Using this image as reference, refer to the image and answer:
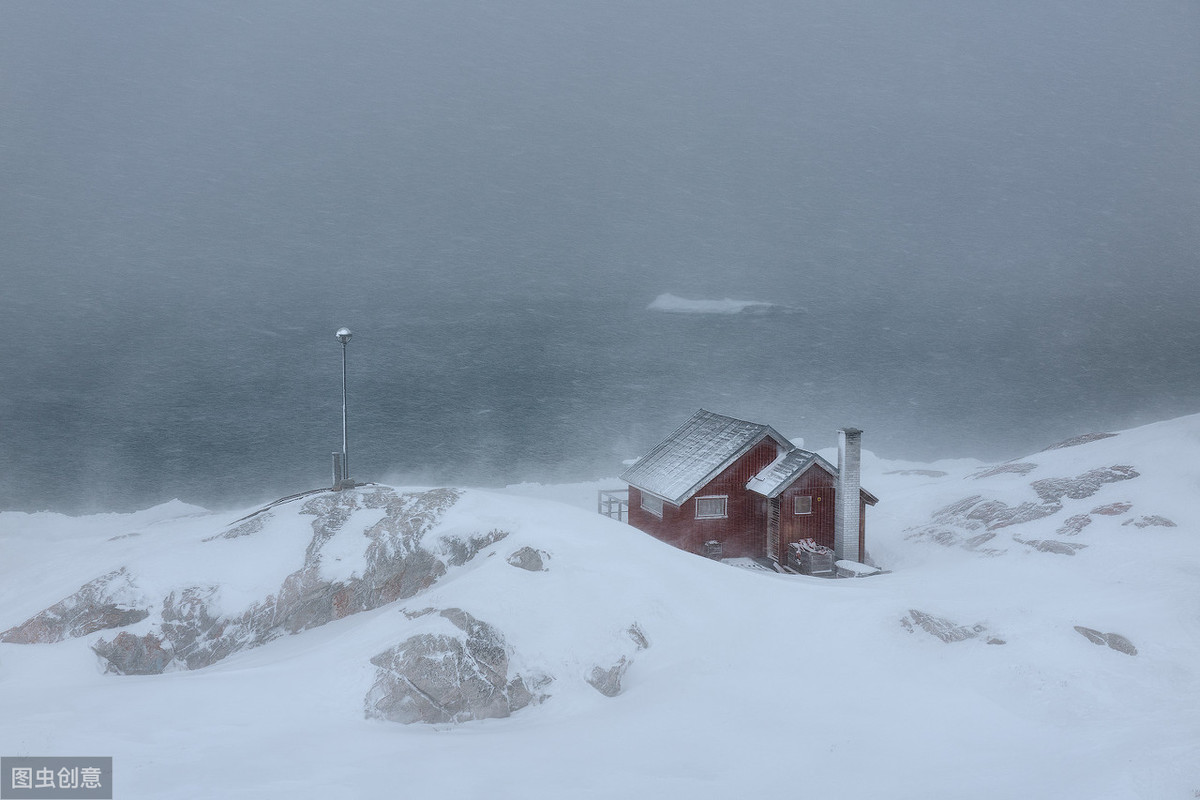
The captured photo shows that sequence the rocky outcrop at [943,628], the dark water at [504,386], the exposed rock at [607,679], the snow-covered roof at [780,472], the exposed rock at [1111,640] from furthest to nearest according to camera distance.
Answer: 1. the dark water at [504,386]
2. the snow-covered roof at [780,472]
3. the rocky outcrop at [943,628]
4. the exposed rock at [1111,640]
5. the exposed rock at [607,679]

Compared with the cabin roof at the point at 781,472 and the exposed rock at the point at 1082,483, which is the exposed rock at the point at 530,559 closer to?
the cabin roof at the point at 781,472

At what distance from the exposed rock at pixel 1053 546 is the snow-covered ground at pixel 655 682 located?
1.70 m

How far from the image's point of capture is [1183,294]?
129000 mm

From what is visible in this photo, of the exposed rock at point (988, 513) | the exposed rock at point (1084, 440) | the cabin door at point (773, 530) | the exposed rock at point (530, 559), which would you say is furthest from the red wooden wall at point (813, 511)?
the exposed rock at point (1084, 440)

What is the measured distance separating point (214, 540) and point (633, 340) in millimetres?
91005

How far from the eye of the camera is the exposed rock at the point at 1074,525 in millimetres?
33219

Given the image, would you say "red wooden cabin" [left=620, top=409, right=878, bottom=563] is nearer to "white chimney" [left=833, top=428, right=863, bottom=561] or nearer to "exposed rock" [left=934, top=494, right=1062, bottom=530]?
"white chimney" [left=833, top=428, right=863, bottom=561]

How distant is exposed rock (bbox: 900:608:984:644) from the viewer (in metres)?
22.2

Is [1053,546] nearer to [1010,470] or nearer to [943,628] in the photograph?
[943,628]

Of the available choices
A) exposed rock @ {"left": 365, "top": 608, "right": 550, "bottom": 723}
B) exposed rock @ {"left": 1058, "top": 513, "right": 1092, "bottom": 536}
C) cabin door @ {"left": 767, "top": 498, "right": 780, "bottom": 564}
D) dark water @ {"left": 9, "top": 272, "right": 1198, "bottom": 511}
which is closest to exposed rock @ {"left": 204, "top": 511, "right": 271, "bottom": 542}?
exposed rock @ {"left": 365, "top": 608, "right": 550, "bottom": 723}

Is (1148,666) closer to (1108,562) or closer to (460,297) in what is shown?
(1108,562)

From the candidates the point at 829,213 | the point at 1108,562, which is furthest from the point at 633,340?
the point at 1108,562

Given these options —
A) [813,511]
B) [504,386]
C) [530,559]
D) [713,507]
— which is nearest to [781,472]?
[813,511]

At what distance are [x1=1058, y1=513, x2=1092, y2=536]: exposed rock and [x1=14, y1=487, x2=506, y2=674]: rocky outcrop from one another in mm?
24557
